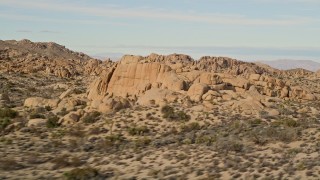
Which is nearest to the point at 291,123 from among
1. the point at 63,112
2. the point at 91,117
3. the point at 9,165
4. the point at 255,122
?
the point at 255,122

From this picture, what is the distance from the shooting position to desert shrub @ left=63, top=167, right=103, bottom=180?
987 inches

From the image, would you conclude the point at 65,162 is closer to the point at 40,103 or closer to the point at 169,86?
the point at 169,86

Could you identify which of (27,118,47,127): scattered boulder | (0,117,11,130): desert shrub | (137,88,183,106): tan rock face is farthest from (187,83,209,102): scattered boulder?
(0,117,11,130): desert shrub

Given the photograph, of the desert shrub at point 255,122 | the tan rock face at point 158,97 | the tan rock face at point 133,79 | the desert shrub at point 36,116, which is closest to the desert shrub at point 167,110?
the tan rock face at point 158,97

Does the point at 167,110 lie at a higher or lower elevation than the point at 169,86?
lower

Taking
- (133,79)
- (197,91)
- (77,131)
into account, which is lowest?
(77,131)

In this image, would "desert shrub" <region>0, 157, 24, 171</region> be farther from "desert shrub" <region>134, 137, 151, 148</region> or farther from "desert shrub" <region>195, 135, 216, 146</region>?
"desert shrub" <region>195, 135, 216, 146</region>

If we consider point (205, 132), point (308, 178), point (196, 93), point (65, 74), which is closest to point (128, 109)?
point (196, 93)

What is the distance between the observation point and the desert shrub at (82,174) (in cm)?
2507

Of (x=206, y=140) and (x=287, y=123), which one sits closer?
(x=206, y=140)

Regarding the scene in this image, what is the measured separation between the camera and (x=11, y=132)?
128 ft

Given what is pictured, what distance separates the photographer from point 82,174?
2528 cm

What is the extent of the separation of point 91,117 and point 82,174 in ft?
54.9

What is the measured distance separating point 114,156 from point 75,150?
427 centimetres
